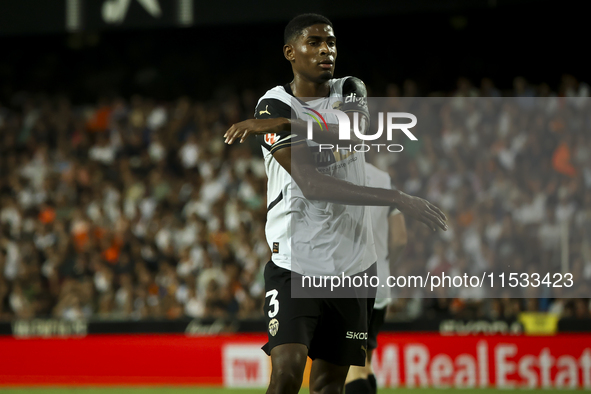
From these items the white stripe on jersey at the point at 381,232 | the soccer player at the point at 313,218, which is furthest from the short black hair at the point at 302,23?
the white stripe on jersey at the point at 381,232

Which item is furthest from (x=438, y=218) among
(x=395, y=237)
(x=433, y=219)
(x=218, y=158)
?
(x=218, y=158)

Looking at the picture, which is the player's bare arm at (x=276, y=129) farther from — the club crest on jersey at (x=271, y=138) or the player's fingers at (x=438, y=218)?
the player's fingers at (x=438, y=218)

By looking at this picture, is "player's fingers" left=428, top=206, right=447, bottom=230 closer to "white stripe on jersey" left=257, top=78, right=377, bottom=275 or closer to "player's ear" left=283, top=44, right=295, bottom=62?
"white stripe on jersey" left=257, top=78, right=377, bottom=275

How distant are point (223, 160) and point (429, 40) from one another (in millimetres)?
4461

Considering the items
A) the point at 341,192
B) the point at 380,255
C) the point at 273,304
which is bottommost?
the point at 273,304

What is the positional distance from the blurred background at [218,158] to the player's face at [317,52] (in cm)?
335

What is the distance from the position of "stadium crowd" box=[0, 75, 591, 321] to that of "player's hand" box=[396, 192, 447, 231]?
317 centimetres

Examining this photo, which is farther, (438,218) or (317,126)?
(317,126)

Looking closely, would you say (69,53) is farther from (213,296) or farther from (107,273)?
(213,296)

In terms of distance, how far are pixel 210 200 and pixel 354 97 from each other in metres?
8.86

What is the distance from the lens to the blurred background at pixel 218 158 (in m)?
8.80

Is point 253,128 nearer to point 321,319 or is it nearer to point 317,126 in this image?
point 317,126

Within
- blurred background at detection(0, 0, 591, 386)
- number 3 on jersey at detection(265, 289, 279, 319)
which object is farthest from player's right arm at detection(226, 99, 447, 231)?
blurred background at detection(0, 0, 591, 386)

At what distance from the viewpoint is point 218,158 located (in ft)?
42.7
